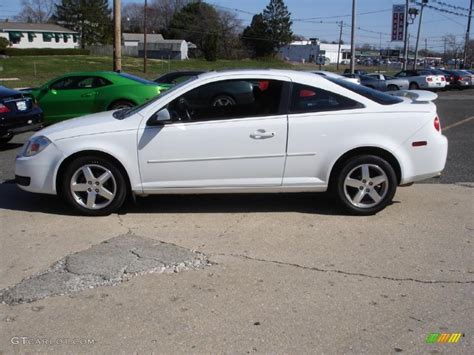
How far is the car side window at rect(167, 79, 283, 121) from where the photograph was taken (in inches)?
225

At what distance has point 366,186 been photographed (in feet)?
18.9

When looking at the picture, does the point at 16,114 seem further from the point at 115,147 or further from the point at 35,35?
the point at 35,35

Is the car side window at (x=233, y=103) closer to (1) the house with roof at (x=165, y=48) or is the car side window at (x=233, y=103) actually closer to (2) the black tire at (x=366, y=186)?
(2) the black tire at (x=366, y=186)

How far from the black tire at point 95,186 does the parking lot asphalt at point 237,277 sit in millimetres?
124

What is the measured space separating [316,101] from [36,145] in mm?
2996

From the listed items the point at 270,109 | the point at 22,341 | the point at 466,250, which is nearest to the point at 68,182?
the point at 270,109

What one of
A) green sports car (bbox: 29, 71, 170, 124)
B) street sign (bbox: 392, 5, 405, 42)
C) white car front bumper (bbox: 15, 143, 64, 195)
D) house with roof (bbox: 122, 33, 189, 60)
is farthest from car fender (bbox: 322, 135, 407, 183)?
house with roof (bbox: 122, 33, 189, 60)

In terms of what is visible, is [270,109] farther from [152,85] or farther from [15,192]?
[152,85]

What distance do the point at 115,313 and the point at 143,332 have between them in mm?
345

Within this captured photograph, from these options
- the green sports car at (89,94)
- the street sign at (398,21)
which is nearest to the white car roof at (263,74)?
the green sports car at (89,94)

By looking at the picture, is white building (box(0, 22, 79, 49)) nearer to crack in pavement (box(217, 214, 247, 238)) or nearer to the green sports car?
the green sports car

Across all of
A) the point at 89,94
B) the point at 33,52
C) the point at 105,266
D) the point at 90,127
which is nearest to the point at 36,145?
the point at 90,127

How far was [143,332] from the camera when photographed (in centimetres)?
345

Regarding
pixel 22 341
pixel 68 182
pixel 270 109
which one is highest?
pixel 270 109
